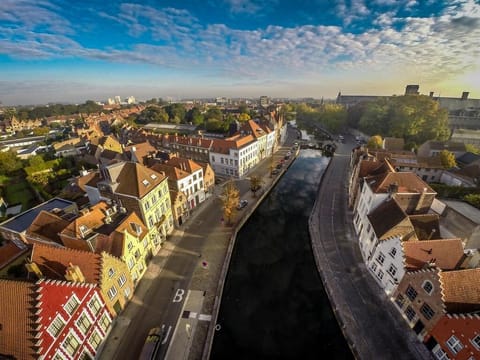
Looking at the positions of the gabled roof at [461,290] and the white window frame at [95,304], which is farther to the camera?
the white window frame at [95,304]

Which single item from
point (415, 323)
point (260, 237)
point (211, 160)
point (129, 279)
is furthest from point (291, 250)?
point (211, 160)

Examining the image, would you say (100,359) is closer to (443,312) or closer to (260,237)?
(260,237)

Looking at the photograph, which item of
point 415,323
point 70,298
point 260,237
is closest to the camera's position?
point 70,298

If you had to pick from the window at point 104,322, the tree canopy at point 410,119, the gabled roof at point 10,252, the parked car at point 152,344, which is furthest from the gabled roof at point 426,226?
the tree canopy at point 410,119

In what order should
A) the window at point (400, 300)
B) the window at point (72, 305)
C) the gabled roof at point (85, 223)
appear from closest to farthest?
the window at point (72, 305) → the window at point (400, 300) → the gabled roof at point (85, 223)

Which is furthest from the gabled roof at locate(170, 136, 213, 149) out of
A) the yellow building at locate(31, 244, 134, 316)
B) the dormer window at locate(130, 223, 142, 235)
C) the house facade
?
the house facade

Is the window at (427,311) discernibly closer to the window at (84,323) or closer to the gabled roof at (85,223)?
the window at (84,323)
